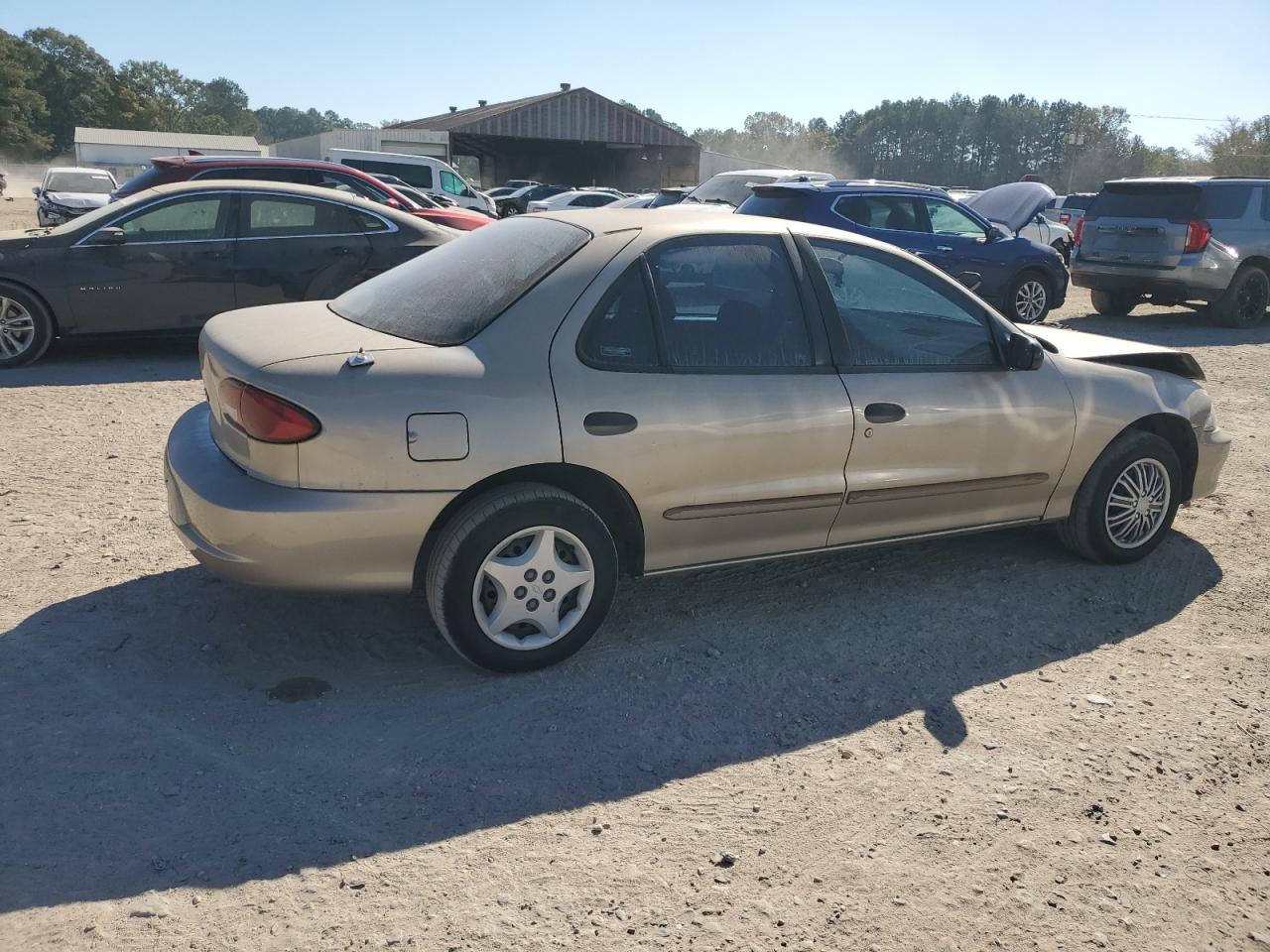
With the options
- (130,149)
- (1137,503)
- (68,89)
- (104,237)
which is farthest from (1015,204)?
(68,89)

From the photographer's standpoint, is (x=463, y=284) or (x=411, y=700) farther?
(x=463, y=284)

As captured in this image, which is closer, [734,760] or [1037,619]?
[734,760]

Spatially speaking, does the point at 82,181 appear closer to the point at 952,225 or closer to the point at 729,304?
the point at 952,225

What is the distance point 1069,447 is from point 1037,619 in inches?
31.8

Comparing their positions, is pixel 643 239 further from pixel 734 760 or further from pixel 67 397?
pixel 67 397

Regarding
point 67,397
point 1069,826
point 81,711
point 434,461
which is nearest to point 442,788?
point 434,461

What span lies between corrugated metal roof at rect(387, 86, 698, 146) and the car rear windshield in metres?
43.0

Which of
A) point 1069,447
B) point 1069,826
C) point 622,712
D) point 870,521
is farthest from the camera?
point 1069,447

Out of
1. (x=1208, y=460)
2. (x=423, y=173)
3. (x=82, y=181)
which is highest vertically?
(x=423, y=173)

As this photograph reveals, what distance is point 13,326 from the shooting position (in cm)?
839

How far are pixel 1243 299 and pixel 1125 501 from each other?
1036cm

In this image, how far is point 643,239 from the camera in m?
3.96

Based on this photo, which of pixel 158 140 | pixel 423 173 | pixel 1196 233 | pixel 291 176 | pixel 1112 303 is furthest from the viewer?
pixel 158 140

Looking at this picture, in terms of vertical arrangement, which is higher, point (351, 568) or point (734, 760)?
point (351, 568)
